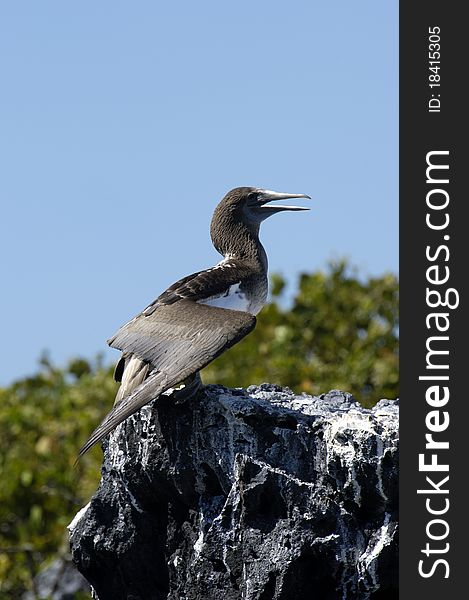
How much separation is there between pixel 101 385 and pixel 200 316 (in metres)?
6.33

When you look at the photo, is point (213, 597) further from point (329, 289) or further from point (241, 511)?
point (329, 289)

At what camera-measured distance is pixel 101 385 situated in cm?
1264

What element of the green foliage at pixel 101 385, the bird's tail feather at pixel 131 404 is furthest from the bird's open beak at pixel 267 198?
the green foliage at pixel 101 385

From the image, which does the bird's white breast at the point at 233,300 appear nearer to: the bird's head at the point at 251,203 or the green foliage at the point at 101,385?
the bird's head at the point at 251,203

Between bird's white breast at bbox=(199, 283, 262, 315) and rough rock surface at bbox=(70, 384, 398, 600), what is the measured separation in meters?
0.56

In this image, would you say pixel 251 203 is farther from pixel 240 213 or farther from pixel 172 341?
pixel 172 341

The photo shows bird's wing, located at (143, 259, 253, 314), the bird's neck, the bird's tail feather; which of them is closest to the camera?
the bird's tail feather

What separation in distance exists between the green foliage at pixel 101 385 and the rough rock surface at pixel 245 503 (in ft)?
14.6

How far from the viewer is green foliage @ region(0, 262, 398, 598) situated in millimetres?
11516

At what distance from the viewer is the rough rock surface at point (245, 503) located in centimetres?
601

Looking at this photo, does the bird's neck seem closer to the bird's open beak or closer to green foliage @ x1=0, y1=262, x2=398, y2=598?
the bird's open beak

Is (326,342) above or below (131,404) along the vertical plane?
above

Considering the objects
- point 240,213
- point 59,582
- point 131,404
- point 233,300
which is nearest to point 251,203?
point 240,213

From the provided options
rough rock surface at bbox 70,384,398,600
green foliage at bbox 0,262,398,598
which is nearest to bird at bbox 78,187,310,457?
rough rock surface at bbox 70,384,398,600
